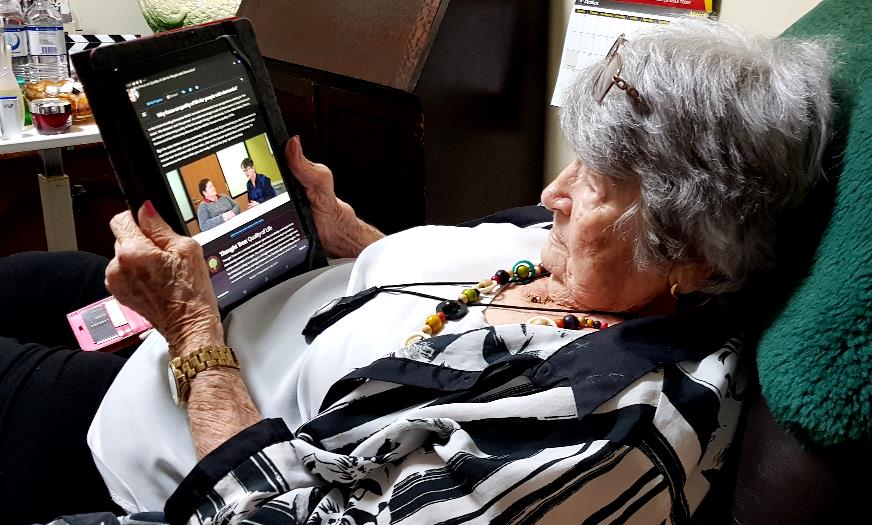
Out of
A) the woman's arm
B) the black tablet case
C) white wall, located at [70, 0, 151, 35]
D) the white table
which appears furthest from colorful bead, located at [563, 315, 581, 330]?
white wall, located at [70, 0, 151, 35]

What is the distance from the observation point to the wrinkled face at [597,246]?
92cm

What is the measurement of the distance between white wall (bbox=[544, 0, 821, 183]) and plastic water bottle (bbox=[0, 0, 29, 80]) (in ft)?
Result: 4.39

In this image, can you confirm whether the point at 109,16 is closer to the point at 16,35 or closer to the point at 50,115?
the point at 16,35

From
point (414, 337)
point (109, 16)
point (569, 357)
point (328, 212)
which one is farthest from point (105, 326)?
point (109, 16)

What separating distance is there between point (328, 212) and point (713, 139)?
649 millimetres

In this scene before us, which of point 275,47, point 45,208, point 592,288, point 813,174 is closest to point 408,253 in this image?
point 592,288

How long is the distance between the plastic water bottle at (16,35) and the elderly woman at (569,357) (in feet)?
4.17

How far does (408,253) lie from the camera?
1.18 meters

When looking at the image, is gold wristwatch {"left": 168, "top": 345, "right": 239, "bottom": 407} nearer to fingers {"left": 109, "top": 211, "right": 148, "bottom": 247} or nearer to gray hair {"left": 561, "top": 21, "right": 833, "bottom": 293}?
fingers {"left": 109, "top": 211, "right": 148, "bottom": 247}

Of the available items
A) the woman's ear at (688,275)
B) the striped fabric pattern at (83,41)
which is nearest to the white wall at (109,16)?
the striped fabric pattern at (83,41)

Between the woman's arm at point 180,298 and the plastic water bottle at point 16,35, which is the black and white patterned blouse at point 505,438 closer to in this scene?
the woman's arm at point 180,298

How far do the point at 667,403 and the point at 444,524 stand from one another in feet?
0.83

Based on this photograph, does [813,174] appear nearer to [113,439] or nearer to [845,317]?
[845,317]

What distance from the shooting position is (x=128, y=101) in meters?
0.97
